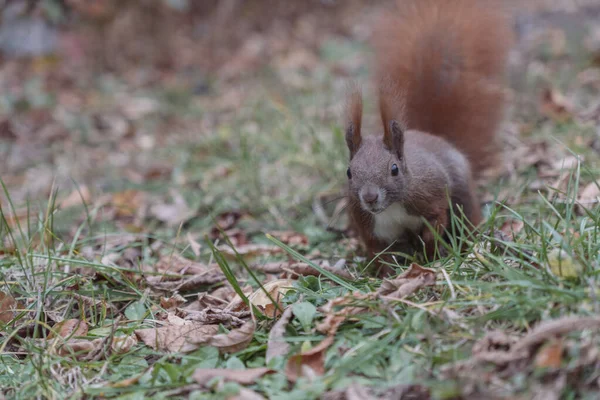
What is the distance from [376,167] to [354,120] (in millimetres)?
248

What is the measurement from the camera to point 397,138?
2783mm

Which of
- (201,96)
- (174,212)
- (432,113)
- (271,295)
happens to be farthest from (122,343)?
(201,96)

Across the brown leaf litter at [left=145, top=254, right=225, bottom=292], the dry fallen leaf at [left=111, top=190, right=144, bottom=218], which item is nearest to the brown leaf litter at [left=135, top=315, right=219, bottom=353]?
the brown leaf litter at [left=145, top=254, right=225, bottom=292]

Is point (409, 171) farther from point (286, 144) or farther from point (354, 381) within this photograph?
point (286, 144)

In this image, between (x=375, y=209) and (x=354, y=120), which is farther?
(x=354, y=120)

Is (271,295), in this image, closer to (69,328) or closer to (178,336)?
(178,336)

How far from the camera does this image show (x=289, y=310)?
2389mm

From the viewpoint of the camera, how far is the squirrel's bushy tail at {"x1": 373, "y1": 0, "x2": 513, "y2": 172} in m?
3.51

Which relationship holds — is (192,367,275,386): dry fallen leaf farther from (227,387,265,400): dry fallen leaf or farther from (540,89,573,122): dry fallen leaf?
(540,89,573,122): dry fallen leaf

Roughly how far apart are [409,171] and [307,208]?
120 centimetres

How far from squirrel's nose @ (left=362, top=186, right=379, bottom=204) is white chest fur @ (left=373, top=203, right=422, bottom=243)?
0.22 m

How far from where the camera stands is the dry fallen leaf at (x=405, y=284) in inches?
90.3

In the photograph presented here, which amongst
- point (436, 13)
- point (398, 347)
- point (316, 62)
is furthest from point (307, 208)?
point (316, 62)

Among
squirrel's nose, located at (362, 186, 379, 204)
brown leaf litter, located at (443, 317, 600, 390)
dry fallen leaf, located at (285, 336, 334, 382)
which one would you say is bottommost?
dry fallen leaf, located at (285, 336, 334, 382)
